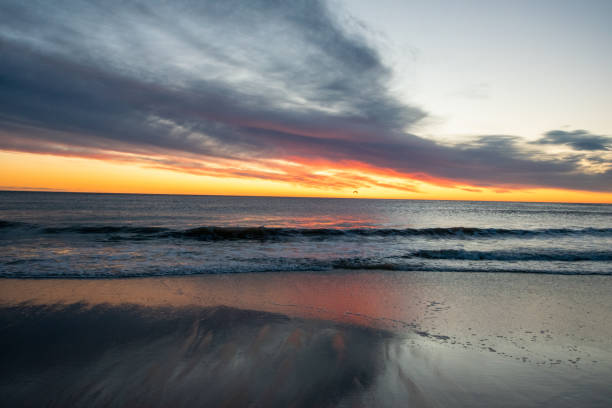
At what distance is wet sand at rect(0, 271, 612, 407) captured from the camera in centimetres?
325

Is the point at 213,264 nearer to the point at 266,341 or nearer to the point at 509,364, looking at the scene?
the point at 266,341

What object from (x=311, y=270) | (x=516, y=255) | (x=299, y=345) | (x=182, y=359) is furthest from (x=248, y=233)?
(x=182, y=359)

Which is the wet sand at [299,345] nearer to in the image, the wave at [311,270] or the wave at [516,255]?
the wave at [311,270]

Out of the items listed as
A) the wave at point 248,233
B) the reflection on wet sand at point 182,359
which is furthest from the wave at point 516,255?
the reflection on wet sand at point 182,359

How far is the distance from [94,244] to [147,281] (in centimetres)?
918

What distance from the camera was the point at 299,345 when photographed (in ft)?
Answer: 14.6

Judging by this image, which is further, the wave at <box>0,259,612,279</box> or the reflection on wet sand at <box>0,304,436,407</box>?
the wave at <box>0,259,612,279</box>

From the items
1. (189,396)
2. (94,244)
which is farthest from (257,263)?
(94,244)

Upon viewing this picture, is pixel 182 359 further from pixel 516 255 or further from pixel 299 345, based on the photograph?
pixel 516 255

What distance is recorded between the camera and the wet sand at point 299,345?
10.7 feet

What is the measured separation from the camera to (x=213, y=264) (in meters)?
10.5

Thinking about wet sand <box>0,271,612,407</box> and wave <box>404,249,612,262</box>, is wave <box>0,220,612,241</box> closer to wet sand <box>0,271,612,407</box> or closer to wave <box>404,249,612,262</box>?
wave <box>404,249,612,262</box>

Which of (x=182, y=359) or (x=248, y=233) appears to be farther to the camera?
(x=248, y=233)

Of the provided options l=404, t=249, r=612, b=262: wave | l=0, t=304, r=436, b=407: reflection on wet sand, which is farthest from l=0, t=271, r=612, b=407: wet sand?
l=404, t=249, r=612, b=262: wave
